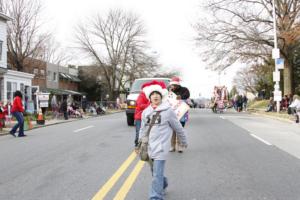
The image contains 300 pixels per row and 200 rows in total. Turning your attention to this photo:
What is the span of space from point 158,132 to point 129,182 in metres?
1.94

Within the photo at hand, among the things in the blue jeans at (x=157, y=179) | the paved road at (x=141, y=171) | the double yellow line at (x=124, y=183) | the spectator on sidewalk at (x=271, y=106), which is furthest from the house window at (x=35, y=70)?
the blue jeans at (x=157, y=179)

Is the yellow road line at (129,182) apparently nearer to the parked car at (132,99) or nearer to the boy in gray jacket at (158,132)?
the boy in gray jacket at (158,132)

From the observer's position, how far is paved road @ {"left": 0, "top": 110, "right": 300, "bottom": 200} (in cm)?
638

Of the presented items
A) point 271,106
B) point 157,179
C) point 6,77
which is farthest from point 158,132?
point 271,106

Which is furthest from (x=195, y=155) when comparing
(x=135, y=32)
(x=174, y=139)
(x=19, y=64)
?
(x=135, y=32)

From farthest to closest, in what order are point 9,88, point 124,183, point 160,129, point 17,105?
1. point 9,88
2. point 17,105
3. point 124,183
4. point 160,129

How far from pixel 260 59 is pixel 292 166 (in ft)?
96.3

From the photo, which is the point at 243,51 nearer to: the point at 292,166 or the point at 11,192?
the point at 292,166

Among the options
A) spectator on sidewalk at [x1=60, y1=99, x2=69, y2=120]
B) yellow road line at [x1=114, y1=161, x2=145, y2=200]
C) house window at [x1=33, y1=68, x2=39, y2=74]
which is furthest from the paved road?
house window at [x1=33, y1=68, x2=39, y2=74]

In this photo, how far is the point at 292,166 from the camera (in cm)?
863

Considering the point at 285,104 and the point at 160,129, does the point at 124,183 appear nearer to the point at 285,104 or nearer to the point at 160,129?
the point at 160,129

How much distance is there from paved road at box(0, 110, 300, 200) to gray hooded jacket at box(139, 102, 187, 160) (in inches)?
37.5

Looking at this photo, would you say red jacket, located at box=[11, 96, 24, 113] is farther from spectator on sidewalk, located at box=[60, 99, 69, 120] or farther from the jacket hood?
spectator on sidewalk, located at box=[60, 99, 69, 120]

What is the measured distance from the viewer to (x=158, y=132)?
5500 mm
